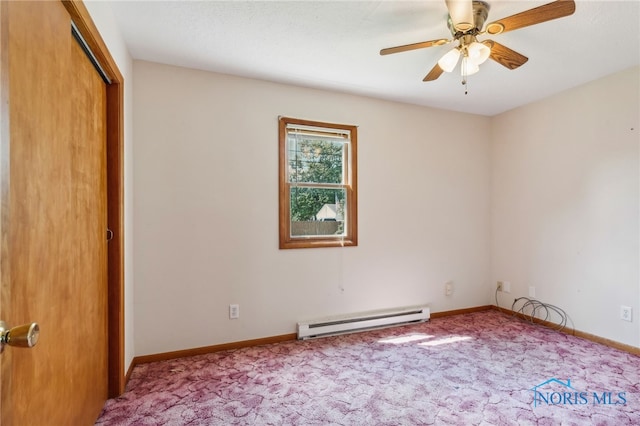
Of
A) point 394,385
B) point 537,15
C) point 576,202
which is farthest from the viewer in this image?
point 576,202

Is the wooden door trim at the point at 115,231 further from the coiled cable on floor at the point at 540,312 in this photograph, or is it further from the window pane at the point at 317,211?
the coiled cable on floor at the point at 540,312

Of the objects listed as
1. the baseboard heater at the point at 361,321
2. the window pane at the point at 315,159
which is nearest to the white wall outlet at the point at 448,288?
the baseboard heater at the point at 361,321

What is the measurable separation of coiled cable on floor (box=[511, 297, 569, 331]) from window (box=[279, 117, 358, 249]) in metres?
2.13

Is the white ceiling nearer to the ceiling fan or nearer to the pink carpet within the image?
the ceiling fan

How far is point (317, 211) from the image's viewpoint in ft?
10.2

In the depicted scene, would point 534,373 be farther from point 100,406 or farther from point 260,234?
point 100,406

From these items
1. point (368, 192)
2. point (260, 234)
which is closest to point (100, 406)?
point (260, 234)

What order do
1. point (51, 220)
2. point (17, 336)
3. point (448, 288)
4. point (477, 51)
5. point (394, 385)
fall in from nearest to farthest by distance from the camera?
point (17, 336) < point (51, 220) < point (477, 51) < point (394, 385) < point (448, 288)

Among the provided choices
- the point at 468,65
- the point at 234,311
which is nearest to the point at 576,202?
the point at 468,65

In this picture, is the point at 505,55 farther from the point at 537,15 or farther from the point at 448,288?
the point at 448,288

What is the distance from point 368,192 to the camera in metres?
3.26

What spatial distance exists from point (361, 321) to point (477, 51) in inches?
98.1

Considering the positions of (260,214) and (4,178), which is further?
(260,214)

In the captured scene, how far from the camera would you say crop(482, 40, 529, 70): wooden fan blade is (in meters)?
1.81
